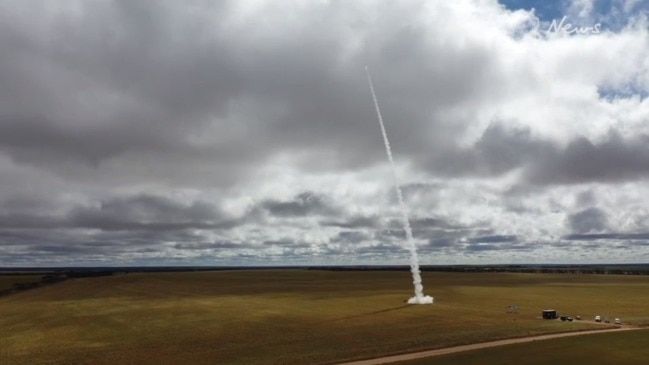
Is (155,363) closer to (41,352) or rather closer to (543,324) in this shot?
(41,352)

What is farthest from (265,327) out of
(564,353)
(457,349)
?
(564,353)

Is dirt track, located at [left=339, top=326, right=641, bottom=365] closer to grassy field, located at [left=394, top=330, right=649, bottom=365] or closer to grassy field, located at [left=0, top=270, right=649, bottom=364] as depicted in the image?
grassy field, located at [left=394, top=330, right=649, bottom=365]

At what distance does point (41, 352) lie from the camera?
61.4m

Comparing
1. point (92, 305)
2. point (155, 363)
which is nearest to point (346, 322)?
point (155, 363)

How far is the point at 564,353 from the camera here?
54.2 metres

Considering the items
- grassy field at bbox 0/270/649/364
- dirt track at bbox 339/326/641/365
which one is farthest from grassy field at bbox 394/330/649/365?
grassy field at bbox 0/270/649/364

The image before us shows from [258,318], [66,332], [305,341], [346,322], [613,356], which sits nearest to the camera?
[613,356]

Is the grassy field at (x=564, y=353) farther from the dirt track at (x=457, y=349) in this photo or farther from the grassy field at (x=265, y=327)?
the grassy field at (x=265, y=327)

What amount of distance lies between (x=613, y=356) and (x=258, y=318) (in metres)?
55.1

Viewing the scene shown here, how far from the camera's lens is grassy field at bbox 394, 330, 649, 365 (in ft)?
165

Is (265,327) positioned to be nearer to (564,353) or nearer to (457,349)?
(457,349)

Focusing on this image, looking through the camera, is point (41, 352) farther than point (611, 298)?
No

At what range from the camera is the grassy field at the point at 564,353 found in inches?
1976

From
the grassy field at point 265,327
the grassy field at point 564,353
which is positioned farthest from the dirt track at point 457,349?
the grassy field at point 265,327
